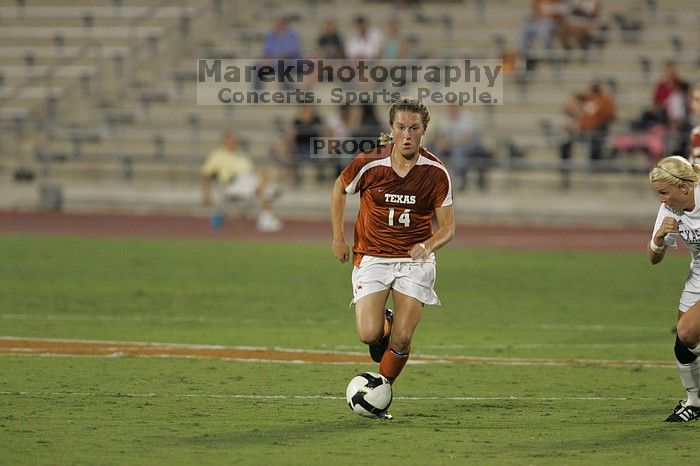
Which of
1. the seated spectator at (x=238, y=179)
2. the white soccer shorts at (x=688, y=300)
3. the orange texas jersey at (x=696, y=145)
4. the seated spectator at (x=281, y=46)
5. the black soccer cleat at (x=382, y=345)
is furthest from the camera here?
the seated spectator at (x=281, y=46)

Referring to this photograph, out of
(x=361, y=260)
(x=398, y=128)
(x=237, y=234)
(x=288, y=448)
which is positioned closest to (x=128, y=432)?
(x=288, y=448)

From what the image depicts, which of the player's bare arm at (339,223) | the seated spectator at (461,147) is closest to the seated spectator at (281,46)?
the seated spectator at (461,147)

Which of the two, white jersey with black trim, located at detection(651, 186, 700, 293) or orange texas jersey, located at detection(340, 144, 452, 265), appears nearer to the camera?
white jersey with black trim, located at detection(651, 186, 700, 293)

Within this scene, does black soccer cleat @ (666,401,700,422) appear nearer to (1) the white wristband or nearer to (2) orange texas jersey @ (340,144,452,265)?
(1) the white wristband

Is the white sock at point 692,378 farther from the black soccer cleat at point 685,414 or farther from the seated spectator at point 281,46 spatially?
the seated spectator at point 281,46

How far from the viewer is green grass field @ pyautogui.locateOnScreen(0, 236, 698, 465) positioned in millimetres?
7754

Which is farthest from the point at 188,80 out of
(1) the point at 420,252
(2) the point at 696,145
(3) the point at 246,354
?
(1) the point at 420,252

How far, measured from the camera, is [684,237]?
28.1 ft

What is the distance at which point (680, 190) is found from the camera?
842 centimetres

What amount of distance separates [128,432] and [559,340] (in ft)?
19.2

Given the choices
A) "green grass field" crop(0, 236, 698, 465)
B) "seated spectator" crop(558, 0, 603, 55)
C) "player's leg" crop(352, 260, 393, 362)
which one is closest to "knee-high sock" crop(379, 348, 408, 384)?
"player's leg" crop(352, 260, 393, 362)

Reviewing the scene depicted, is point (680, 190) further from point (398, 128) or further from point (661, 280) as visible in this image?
point (661, 280)

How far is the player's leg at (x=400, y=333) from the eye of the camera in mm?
8797

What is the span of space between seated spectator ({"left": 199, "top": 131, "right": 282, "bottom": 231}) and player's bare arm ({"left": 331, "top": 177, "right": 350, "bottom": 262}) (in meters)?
16.1
